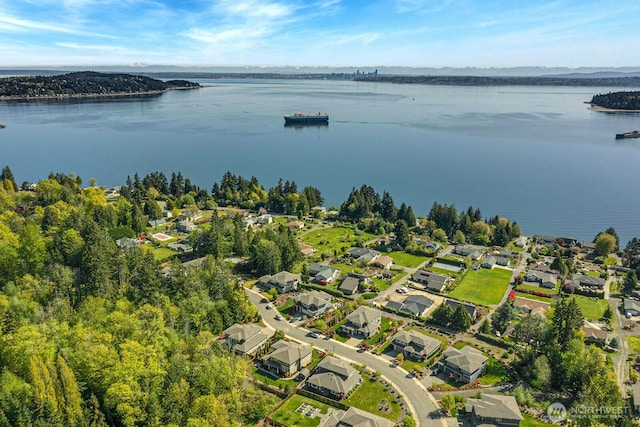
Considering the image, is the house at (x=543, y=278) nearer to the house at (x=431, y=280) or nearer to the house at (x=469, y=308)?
the house at (x=431, y=280)

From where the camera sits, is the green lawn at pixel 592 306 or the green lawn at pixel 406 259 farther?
the green lawn at pixel 406 259

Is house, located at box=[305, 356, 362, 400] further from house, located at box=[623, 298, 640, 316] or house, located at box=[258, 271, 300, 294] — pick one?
house, located at box=[623, 298, 640, 316]

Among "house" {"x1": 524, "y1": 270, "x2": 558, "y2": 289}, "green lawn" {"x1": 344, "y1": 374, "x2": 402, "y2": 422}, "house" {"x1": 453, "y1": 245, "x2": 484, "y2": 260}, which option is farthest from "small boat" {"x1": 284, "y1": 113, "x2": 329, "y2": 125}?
"green lawn" {"x1": 344, "y1": 374, "x2": 402, "y2": 422}

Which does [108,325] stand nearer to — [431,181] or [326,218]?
[326,218]

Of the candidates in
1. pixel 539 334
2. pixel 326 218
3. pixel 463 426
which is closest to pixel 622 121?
pixel 326 218

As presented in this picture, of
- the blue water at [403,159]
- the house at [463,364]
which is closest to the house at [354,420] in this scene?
the house at [463,364]

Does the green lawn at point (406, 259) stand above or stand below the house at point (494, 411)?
below
